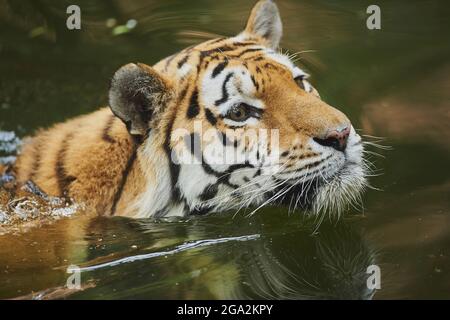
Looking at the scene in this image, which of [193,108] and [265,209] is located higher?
[193,108]

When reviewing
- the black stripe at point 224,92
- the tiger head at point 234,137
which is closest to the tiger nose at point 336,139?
the tiger head at point 234,137

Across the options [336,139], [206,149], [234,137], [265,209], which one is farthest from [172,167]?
[336,139]

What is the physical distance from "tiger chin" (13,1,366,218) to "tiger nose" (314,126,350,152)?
1.0 inches

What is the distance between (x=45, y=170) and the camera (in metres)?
3.68

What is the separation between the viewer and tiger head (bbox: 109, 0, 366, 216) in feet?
11.2

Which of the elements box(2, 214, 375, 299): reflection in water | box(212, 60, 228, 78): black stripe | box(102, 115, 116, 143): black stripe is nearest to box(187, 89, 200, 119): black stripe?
box(212, 60, 228, 78): black stripe

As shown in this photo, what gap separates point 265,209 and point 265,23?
92 cm

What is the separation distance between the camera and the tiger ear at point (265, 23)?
4012 millimetres

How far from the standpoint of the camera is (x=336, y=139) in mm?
3365

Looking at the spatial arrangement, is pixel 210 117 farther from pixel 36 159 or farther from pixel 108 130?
pixel 36 159

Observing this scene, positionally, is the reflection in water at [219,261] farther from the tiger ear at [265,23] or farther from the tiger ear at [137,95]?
the tiger ear at [265,23]

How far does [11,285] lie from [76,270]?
25 cm

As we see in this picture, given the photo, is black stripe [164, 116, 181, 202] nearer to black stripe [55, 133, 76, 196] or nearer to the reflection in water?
the reflection in water
